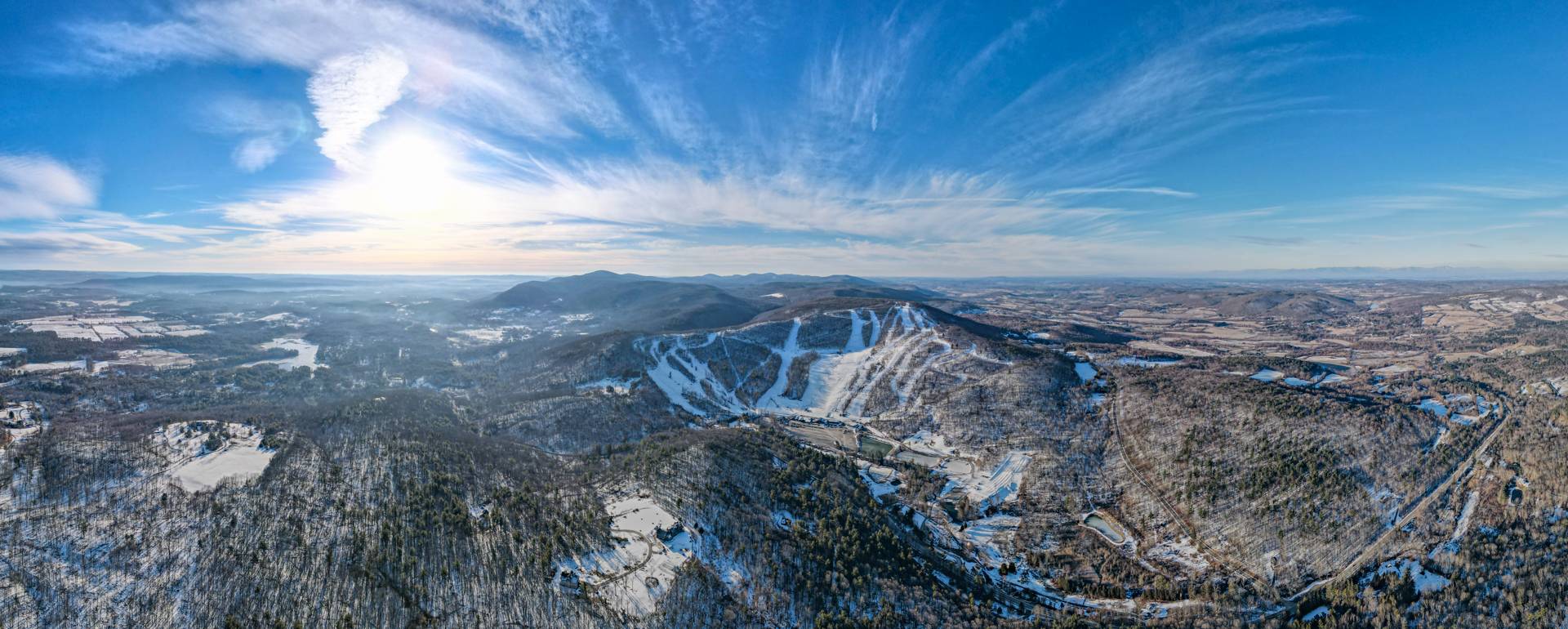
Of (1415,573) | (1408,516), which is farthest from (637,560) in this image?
(1408,516)

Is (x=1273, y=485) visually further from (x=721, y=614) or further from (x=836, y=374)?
(x=836, y=374)

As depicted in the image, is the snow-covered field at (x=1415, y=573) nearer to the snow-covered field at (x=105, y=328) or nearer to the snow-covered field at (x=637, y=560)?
the snow-covered field at (x=637, y=560)

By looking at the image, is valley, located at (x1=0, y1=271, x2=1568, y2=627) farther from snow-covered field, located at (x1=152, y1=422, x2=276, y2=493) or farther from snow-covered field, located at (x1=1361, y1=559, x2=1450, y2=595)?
snow-covered field, located at (x1=152, y1=422, x2=276, y2=493)

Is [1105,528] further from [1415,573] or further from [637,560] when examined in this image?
[637,560]

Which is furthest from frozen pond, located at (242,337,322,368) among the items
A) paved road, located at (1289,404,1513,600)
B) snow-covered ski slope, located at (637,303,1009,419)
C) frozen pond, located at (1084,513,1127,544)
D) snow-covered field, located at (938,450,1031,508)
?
paved road, located at (1289,404,1513,600)

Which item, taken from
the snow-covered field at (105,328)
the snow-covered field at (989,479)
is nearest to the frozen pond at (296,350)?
the snow-covered field at (105,328)

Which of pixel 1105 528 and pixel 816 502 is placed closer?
pixel 816 502
